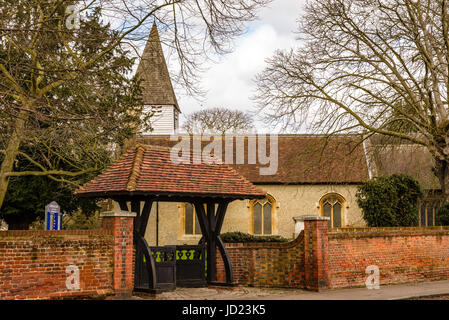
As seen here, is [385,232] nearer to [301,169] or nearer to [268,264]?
[268,264]

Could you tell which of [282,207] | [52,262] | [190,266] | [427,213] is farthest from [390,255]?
[427,213]

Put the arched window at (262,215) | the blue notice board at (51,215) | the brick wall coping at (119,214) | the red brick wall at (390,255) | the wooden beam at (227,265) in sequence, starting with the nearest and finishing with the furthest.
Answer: the brick wall coping at (119,214) < the wooden beam at (227,265) < the blue notice board at (51,215) < the red brick wall at (390,255) < the arched window at (262,215)

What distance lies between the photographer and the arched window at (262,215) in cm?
2772

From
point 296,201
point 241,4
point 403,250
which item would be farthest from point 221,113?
point 241,4

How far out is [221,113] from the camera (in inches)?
1944

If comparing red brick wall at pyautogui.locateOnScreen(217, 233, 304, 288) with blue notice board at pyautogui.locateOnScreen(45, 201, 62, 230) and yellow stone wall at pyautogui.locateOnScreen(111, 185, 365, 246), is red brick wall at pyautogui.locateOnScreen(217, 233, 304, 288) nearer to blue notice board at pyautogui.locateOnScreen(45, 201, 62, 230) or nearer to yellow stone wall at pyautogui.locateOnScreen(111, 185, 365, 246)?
blue notice board at pyautogui.locateOnScreen(45, 201, 62, 230)

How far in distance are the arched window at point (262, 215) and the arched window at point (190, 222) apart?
295 cm

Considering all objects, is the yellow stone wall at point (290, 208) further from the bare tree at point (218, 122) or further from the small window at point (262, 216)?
the bare tree at point (218, 122)

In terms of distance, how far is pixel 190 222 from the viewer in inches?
1079

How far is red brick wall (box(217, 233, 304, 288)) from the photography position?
15578 millimetres

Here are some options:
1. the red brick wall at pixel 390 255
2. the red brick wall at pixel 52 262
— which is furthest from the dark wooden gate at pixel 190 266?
the red brick wall at pixel 390 255

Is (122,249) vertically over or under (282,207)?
under

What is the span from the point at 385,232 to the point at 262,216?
11.3 m

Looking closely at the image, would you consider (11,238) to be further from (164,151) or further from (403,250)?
(403,250)
